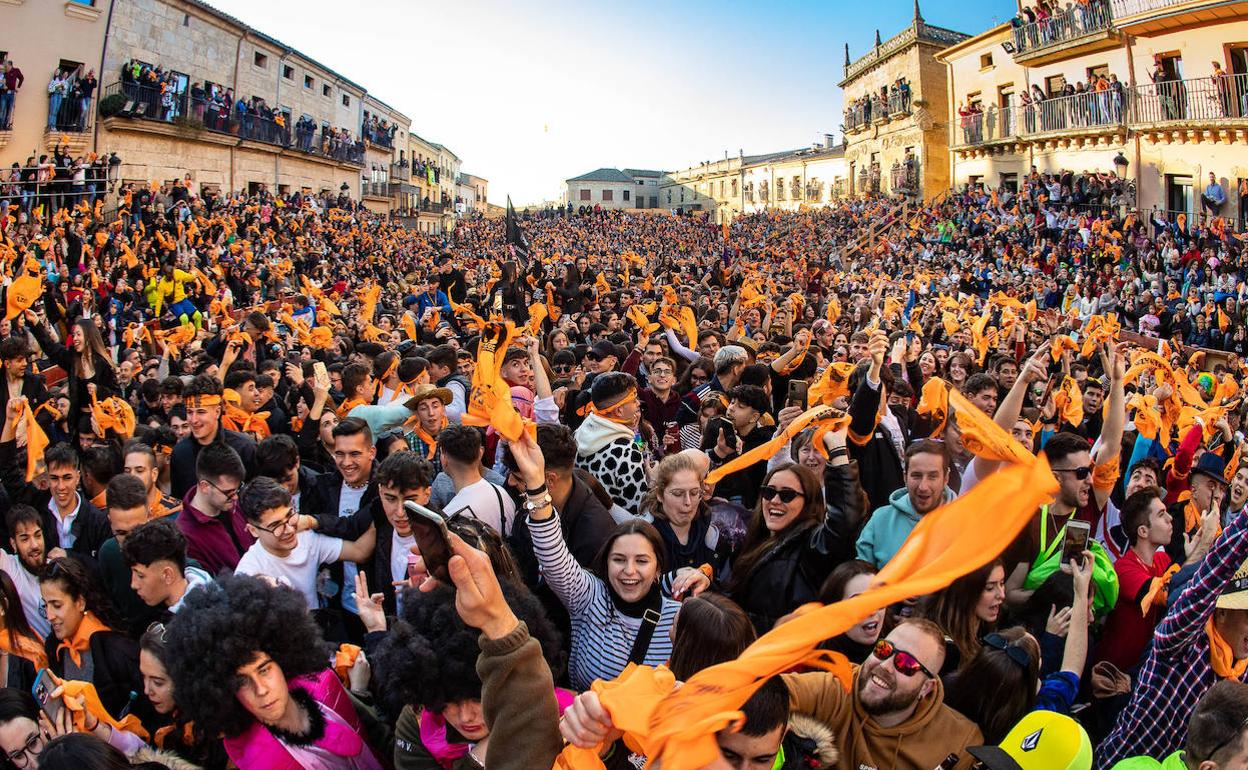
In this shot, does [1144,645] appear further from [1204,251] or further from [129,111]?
[129,111]

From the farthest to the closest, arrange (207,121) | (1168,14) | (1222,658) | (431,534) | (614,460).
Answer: (207,121) < (1168,14) < (614,460) < (1222,658) < (431,534)

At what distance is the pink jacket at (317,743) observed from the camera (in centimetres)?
240

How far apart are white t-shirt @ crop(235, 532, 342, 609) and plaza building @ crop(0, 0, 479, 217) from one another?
64.1 feet

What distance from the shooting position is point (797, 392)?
22.4 feet

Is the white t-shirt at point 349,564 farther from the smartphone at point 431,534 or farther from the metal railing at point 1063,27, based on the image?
the metal railing at point 1063,27

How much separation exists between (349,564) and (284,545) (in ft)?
1.14

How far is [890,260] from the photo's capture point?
1064 inches

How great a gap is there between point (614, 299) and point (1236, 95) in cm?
1619

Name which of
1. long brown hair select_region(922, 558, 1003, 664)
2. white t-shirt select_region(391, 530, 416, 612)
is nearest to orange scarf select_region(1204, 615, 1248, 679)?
long brown hair select_region(922, 558, 1003, 664)

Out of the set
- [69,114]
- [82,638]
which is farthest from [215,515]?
[69,114]

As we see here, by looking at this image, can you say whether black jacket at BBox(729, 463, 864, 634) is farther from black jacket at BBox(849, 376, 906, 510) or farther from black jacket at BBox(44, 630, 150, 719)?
black jacket at BBox(44, 630, 150, 719)

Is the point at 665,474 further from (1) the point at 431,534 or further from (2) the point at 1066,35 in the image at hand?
(2) the point at 1066,35

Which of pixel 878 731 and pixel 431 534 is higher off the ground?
pixel 431 534

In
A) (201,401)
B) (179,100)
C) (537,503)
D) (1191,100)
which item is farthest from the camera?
(179,100)
